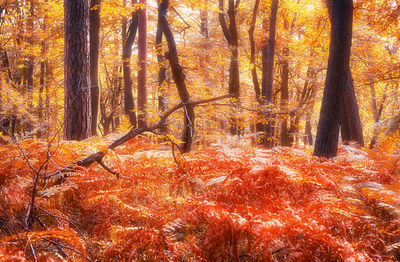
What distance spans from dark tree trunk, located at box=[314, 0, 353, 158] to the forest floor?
222cm

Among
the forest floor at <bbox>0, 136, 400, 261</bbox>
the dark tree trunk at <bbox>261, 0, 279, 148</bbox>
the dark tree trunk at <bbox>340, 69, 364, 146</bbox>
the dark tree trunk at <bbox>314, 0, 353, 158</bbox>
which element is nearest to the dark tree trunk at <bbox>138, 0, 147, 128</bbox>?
the dark tree trunk at <bbox>261, 0, 279, 148</bbox>

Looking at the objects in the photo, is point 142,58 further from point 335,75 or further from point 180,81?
point 335,75

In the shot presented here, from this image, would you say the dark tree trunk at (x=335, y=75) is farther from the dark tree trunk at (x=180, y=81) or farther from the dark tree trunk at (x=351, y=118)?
the dark tree trunk at (x=351, y=118)

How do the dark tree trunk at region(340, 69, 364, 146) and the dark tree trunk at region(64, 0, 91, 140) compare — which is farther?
the dark tree trunk at region(340, 69, 364, 146)

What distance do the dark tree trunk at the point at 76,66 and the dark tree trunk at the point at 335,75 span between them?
483 centimetres

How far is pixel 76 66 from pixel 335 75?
5.12m

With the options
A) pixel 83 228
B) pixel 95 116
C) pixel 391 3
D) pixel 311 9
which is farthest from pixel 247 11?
pixel 83 228

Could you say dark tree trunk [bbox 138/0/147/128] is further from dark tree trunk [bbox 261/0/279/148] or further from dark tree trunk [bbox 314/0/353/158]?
dark tree trunk [bbox 314/0/353/158]

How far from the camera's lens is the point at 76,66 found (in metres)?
5.37

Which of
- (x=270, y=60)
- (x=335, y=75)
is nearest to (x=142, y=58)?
(x=270, y=60)

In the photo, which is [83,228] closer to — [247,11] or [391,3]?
[391,3]

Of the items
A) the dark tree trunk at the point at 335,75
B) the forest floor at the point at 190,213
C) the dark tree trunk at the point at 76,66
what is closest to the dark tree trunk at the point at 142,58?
the dark tree trunk at the point at 76,66

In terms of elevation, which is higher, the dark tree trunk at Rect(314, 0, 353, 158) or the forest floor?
the dark tree trunk at Rect(314, 0, 353, 158)

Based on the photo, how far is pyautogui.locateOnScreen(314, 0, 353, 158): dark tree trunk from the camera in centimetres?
510
